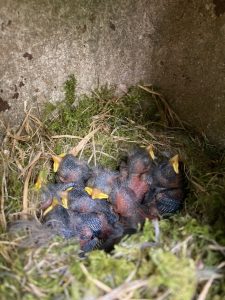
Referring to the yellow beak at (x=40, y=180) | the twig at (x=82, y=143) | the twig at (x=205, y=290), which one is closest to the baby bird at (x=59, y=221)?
the yellow beak at (x=40, y=180)

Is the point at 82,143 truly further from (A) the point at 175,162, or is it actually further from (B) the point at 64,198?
(A) the point at 175,162

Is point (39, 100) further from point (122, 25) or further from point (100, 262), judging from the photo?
point (100, 262)

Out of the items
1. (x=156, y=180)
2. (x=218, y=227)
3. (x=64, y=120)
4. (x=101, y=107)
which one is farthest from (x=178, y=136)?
(x=218, y=227)

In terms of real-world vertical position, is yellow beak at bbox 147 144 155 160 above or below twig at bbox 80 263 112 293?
above

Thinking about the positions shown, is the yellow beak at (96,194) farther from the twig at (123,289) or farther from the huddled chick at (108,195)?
the twig at (123,289)

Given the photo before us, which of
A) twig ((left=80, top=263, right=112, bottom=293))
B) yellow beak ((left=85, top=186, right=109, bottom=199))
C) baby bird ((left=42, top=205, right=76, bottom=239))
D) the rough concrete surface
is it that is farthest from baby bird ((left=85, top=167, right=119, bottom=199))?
twig ((left=80, top=263, right=112, bottom=293))

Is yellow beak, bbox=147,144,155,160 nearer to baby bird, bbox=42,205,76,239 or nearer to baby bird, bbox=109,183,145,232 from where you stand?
baby bird, bbox=109,183,145,232

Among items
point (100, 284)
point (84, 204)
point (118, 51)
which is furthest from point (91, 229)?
point (118, 51)
